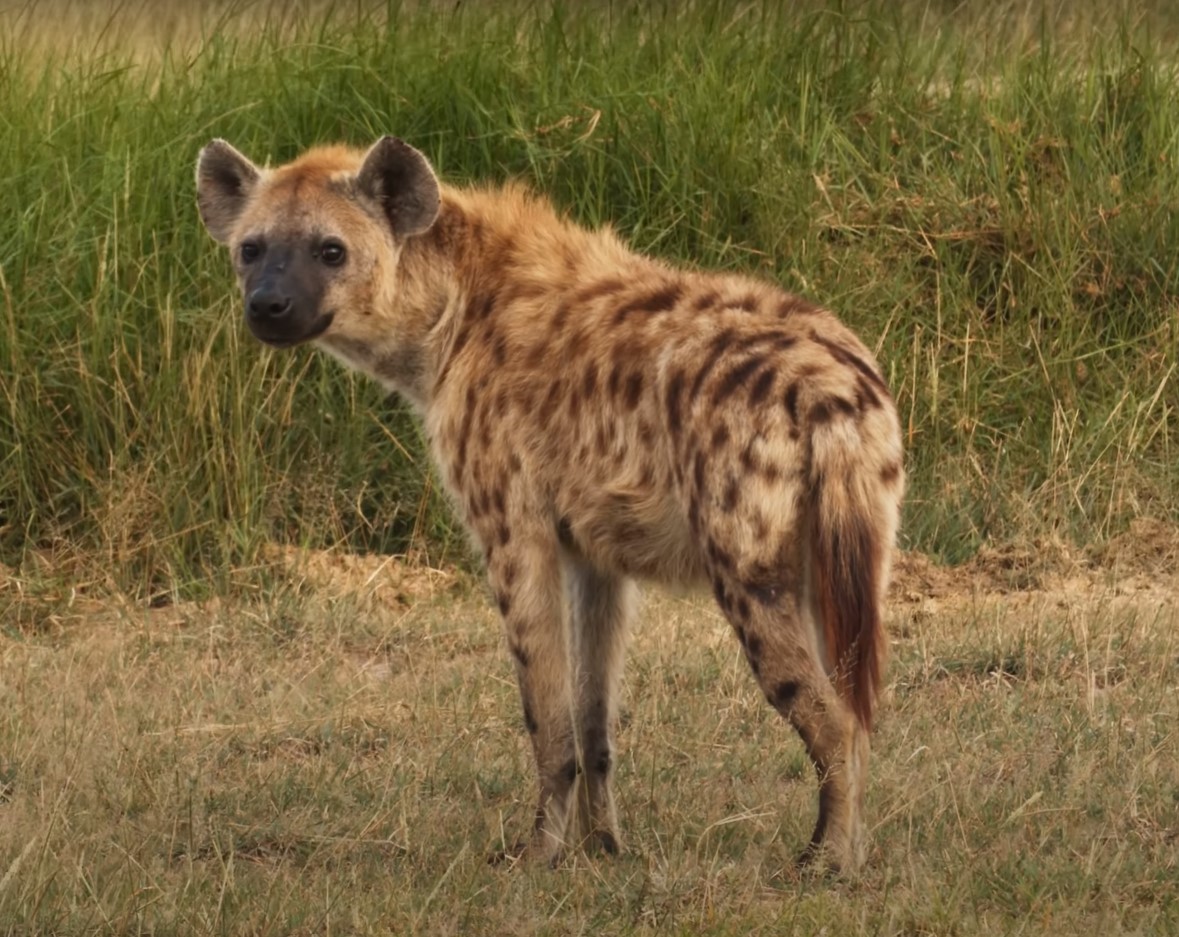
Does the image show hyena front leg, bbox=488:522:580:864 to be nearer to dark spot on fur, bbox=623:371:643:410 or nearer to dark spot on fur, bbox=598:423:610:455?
dark spot on fur, bbox=598:423:610:455

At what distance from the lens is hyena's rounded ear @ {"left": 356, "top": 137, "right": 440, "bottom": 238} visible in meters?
4.16

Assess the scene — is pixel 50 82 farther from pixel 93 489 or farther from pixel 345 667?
pixel 345 667

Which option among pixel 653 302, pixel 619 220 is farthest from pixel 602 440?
pixel 619 220

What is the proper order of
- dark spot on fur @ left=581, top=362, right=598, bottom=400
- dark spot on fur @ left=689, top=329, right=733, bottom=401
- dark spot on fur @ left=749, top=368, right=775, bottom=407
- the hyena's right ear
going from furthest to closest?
the hyena's right ear < dark spot on fur @ left=581, top=362, right=598, bottom=400 < dark spot on fur @ left=689, top=329, right=733, bottom=401 < dark spot on fur @ left=749, top=368, right=775, bottom=407

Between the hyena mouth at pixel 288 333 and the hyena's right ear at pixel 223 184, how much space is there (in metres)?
0.39

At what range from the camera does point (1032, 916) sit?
10.5ft

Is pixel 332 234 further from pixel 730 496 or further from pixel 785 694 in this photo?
pixel 785 694

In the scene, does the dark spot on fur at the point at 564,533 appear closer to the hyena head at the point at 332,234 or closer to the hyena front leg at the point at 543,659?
the hyena front leg at the point at 543,659

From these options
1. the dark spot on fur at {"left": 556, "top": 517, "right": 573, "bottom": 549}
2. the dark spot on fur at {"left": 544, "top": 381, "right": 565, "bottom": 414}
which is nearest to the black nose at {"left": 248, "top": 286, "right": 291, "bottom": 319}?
the dark spot on fur at {"left": 544, "top": 381, "right": 565, "bottom": 414}

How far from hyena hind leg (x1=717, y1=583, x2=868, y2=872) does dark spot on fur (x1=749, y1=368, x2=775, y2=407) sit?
306mm

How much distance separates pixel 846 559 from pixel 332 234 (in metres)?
1.42

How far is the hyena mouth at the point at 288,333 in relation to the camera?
13.2 feet

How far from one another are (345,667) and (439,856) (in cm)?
148

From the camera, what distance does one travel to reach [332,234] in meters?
4.11
